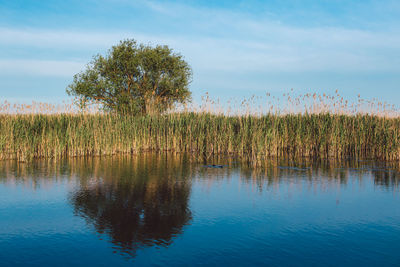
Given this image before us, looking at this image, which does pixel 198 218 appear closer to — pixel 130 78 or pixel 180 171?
pixel 180 171

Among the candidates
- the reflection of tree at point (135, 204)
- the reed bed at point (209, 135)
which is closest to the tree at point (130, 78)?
the reed bed at point (209, 135)

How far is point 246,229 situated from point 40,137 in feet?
43.0

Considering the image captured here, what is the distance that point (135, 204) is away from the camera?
7633 mm

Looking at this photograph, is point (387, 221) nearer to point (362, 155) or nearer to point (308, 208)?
point (308, 208)

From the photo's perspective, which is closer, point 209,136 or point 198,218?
point 198,218

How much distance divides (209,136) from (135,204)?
33.3 feet

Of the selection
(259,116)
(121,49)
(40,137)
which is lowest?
(40,137)

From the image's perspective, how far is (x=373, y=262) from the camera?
16.0 feet

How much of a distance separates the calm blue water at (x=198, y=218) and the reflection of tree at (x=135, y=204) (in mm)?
23

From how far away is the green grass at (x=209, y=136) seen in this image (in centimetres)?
1592

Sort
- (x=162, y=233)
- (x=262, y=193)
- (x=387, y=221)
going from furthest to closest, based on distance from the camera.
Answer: (x=262, y=193), (x=387, y=221), (x=162, y=233)

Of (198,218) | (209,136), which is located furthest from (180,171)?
(209,136)

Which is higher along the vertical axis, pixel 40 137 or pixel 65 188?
pixel 40 137

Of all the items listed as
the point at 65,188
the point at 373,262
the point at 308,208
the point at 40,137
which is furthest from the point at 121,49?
the point at 373,262
